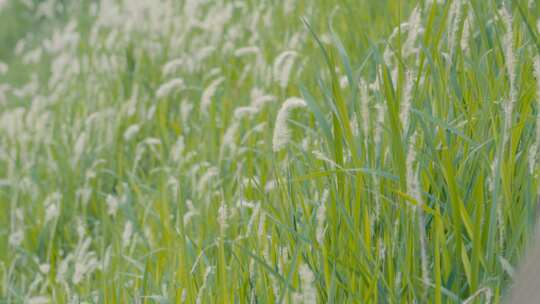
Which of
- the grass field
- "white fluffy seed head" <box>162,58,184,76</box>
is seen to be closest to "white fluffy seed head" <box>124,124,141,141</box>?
the grass field

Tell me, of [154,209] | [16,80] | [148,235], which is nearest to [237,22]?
[154,209]

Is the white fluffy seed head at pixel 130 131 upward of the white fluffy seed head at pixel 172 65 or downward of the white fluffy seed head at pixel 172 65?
downward

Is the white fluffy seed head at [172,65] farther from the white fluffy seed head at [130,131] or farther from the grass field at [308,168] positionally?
the white fluffy seed head at [130,131]

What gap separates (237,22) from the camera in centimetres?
484

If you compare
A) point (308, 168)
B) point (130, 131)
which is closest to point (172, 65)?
point (130, 131)

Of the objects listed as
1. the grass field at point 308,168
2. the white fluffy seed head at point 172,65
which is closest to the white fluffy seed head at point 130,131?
the grass field at point 308,168

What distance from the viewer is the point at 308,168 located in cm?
226

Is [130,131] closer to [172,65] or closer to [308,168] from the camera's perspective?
[172,65]

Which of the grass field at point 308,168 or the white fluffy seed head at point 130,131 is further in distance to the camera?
the white fluffy seed head at point 130,131

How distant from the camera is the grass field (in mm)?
1639

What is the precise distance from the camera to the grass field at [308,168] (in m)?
1.64

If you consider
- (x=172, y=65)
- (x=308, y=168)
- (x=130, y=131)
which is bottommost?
(x=308, y=168)

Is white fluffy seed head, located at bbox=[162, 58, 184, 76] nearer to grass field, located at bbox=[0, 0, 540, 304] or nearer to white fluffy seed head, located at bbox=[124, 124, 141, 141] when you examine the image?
grass field, located at bbox=[0, 0, 540, 304]

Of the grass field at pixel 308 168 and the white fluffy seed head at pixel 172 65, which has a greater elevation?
the white fluffy seed head at pixel 172 65
